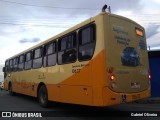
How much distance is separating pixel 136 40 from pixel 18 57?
10.5 meters

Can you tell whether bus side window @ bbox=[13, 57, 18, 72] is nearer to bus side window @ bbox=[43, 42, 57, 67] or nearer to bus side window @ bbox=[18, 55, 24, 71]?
bus side window @ bbox=[18, 55, 24, 71]

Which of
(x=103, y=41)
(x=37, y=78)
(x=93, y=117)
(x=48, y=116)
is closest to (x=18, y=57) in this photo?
(x=37, y=78)

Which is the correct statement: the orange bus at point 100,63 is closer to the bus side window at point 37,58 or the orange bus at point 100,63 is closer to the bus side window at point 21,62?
the bus side window at point 37,58

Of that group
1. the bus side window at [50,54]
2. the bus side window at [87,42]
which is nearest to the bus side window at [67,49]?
the bus side window at [87,42]

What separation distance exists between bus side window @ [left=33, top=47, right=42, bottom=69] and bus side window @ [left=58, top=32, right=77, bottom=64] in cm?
257

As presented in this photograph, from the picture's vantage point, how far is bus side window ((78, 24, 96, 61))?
8.46m

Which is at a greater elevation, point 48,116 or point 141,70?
point 141,70

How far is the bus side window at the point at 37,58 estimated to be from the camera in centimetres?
1312

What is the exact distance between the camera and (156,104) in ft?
45.6

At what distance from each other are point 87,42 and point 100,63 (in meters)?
→ 1.07

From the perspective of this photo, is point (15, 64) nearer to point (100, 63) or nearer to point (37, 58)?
point (37, 58)

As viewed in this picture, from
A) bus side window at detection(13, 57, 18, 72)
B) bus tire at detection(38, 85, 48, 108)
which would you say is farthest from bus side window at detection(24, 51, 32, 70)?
bus side window at detection(13, 57, 18, 72)

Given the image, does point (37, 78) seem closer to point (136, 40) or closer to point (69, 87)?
point (69, 87)

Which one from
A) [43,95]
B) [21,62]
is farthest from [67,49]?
[21,62]
